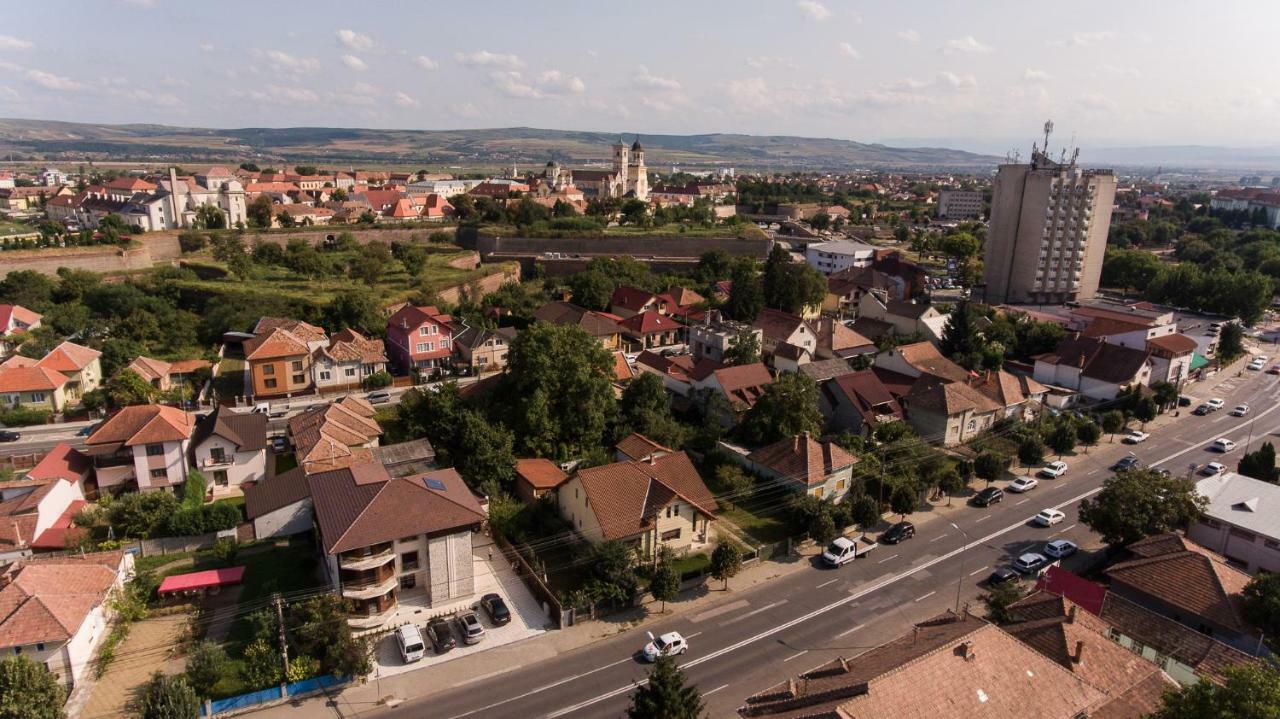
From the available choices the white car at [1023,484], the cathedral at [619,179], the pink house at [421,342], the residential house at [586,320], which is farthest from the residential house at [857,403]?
the cathedral at [619,179]

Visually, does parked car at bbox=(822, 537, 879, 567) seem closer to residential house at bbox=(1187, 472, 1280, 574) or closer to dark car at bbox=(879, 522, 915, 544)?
dark car at bbox=(879, 522, 915, 544)

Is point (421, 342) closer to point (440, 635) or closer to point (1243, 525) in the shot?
point (440, 635)

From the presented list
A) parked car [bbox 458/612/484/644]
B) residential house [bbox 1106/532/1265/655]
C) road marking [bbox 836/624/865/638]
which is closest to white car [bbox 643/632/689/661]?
road marking [bbox 836/624/865/638]

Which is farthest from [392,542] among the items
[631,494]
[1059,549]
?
[1059,549]

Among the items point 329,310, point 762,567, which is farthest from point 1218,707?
point 329,310

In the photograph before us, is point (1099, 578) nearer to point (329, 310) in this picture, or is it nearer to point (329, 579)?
point (329, 579)

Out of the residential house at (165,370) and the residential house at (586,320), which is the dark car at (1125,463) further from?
the residential house at (165,370)
